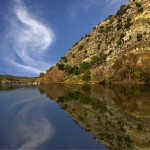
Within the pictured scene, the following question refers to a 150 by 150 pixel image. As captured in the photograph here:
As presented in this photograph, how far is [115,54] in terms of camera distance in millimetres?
108625

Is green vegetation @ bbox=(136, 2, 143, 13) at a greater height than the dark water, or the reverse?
green vegetation @ bbox=(136, 2, 143, 13)

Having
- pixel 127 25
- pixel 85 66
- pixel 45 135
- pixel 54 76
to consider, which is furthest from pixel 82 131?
pixel 54 76

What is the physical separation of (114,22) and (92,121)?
141058 mm

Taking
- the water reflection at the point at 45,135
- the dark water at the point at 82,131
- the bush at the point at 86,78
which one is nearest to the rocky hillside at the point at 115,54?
the bush at the point at 86,78

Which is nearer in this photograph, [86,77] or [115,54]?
[115,54]

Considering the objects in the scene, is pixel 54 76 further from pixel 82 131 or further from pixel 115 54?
pixel 82 131

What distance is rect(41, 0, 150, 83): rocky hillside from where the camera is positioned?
300 ft

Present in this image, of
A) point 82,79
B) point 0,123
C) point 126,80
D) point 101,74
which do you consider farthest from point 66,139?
point 82,79

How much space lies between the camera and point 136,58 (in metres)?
91.8

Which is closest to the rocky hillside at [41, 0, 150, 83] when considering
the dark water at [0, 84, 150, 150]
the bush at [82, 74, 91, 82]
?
the bush at [82, 74, 91, 82]

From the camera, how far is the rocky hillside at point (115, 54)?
9138 cm

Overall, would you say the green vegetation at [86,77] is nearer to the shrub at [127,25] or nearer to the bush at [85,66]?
the bush at [85,66]

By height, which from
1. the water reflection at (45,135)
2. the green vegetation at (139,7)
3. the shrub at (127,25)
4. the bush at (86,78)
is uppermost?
the green vegetation at (139,7)

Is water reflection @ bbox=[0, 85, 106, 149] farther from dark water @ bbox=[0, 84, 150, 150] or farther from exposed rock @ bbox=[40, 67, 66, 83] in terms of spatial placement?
exposed rock @ bbox=[40, 67, 66, 83]
